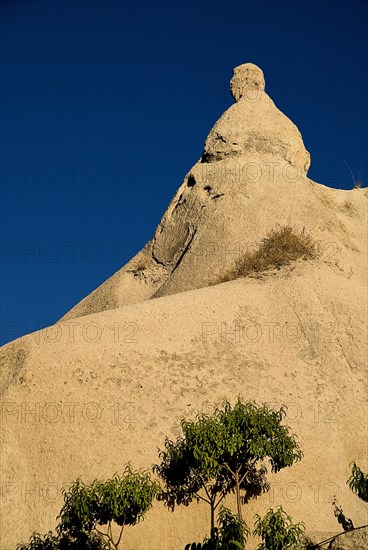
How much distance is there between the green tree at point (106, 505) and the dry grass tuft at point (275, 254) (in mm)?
10408

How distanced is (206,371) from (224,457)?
12.4ft

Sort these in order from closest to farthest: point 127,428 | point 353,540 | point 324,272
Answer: point 353,540
point 127,428
point 324,272

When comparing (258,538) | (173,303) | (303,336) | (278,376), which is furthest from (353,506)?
(173,303)

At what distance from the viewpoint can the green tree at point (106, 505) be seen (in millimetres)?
13062

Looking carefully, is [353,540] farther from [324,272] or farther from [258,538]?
[324,272]

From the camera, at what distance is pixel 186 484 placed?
1504 centimetres

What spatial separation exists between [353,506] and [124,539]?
5879mm

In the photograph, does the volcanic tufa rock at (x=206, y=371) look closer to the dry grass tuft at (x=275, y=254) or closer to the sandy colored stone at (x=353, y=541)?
the dry grass tuft at (x=275, y=254)

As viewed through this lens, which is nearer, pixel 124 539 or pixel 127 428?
pixel 124 539

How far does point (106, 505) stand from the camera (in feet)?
43.0

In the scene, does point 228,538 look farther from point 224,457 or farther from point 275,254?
point 275,254

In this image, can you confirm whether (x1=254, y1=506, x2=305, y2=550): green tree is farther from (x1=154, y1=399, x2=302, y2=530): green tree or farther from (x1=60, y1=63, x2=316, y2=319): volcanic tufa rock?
(x1=60, y1=63, x2=316, y2=319): volcanic tufa rock

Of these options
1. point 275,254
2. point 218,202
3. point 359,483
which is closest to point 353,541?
point 359,483

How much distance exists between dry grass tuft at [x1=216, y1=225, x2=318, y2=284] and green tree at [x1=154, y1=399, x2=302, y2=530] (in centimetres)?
803
